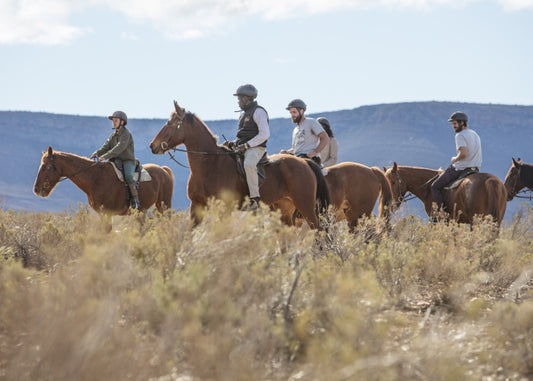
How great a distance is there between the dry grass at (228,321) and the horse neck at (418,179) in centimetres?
700

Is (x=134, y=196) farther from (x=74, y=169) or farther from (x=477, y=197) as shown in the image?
(x=477, y=197)

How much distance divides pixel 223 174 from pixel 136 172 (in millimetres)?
4069

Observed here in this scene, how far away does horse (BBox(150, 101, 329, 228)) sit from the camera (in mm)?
9352

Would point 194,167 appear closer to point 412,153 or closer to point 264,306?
point 264,306

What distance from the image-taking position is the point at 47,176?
11844 mm

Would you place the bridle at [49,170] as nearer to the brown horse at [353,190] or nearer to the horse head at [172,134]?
the horse head at [172,134]

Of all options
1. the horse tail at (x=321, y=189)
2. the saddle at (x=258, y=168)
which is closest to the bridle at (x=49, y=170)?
the saddle at (x=258, y=168)

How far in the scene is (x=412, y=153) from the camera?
114 meters

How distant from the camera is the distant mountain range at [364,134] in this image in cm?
11662

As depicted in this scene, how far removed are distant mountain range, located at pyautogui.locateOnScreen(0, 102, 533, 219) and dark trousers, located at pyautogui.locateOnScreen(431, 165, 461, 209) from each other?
334ft

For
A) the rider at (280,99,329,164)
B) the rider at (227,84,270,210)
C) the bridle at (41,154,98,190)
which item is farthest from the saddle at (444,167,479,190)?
the bridle at (41,154,98,190)

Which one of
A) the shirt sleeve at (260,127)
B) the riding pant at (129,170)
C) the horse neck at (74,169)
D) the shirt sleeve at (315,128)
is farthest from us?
the riding pant at (129,170)

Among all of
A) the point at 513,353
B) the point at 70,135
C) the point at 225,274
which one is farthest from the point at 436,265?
the point at 70,135

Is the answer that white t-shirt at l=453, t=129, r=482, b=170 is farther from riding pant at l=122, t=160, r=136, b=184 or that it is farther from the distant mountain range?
the distant mountain range
